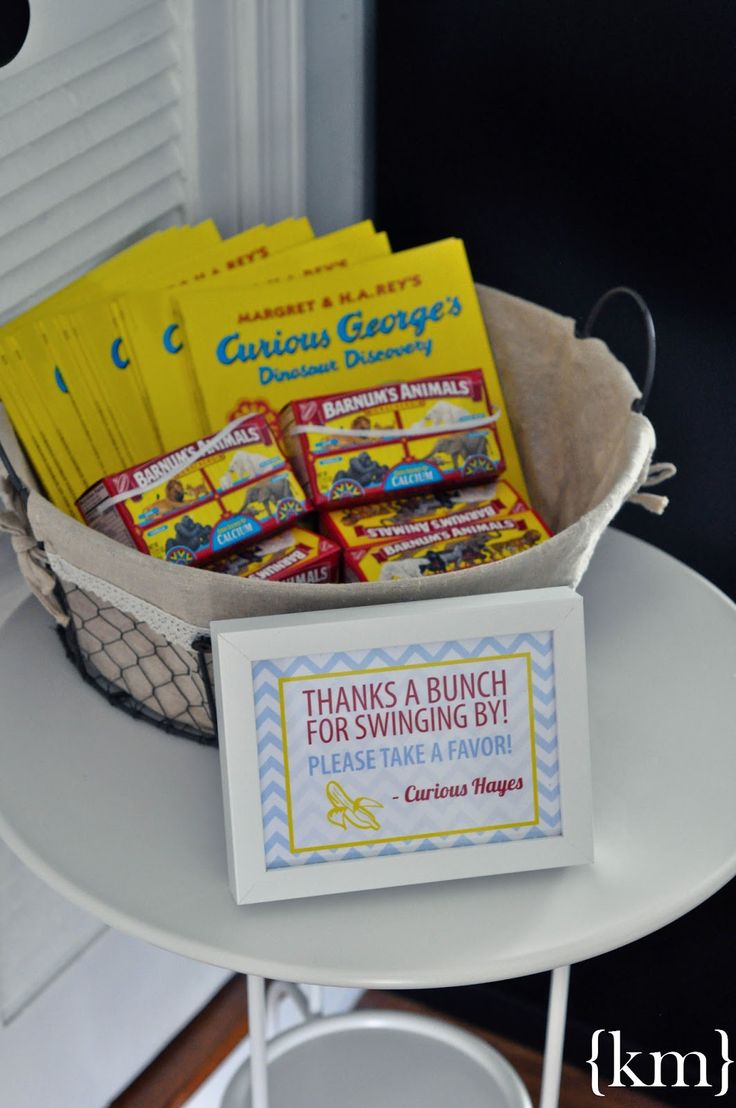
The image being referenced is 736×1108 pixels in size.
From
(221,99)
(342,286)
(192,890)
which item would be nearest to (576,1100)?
(192,890)

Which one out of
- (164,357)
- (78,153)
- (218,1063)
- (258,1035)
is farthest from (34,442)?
(218,1063)

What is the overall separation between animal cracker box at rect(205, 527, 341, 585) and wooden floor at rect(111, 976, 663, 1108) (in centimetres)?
81

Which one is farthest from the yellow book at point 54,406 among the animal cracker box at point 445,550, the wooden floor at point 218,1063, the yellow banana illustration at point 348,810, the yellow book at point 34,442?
A: the wooden floor at point 218,1063

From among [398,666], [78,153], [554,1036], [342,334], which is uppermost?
[78,153]

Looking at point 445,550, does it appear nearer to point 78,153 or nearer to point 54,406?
point 54,406

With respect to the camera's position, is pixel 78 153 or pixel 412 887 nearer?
pixel 412 887

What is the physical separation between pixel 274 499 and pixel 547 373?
304 mm

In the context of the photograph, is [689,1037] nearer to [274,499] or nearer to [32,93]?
[274,499]

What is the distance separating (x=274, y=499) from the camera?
88 centimetres

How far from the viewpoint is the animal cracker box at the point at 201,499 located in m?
0.84

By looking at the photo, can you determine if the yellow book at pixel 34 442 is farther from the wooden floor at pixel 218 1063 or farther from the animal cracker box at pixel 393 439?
the wooden floor at pixel 218 1063

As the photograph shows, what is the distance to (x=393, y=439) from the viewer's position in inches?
37.1

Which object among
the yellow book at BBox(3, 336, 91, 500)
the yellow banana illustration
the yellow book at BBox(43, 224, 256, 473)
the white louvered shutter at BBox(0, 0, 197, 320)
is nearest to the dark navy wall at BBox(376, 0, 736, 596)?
the white louvered shutter at BBox(0, 0, 197, 320)

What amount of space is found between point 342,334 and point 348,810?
1.45 feet
